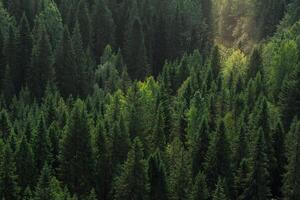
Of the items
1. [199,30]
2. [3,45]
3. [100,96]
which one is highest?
[199,30]

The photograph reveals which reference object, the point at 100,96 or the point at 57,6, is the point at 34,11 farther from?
the point at 100,96

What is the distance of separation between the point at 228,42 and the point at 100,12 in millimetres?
36509

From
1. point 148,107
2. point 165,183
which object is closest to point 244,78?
point 148,107

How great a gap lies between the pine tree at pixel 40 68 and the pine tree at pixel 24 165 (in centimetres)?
4404

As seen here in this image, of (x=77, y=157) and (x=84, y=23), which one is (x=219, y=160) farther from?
(x=84, y=23)

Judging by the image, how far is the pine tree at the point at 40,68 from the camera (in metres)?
118

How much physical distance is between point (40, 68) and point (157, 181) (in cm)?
5658

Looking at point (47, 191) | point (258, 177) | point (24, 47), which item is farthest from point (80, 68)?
point (47, 191)

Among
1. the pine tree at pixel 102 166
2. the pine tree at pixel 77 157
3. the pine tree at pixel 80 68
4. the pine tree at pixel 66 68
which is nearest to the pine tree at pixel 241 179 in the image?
the pine tree at pixel 102 166

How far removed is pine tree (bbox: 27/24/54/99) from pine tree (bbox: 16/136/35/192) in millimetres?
44039

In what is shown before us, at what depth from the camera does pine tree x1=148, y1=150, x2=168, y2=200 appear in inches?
2672

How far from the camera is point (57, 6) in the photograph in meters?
155

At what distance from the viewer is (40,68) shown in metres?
119

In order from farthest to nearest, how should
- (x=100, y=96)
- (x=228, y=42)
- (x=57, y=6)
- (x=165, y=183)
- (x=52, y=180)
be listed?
(x=228, y=42) → (x=57, y=6) → (x=100, y=96) → (x=165, y=183) → (x=52, y=180)
